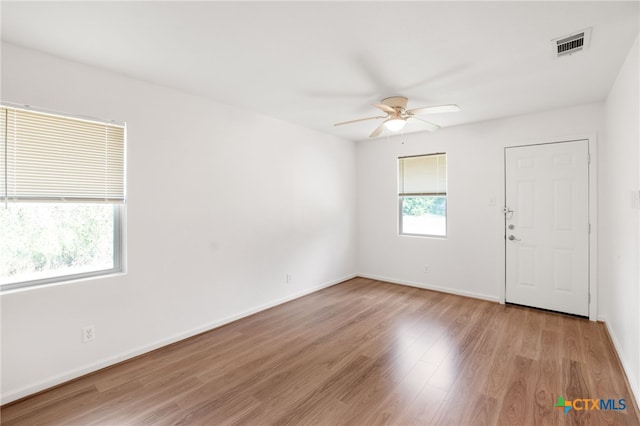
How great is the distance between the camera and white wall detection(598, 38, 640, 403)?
2.22 meters

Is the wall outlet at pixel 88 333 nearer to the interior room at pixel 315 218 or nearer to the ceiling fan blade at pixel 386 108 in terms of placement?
the interior room at pixel 315 218

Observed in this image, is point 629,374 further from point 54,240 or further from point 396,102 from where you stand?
point 54,240

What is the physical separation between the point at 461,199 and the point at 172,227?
3.88 meters

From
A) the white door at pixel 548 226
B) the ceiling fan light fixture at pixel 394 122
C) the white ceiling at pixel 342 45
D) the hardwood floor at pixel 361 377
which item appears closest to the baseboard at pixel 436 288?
the white door at pixel 548 226

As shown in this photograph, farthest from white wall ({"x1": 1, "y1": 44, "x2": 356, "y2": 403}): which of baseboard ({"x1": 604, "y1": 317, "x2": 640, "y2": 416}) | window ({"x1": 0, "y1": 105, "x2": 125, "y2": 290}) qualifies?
baseboard ({"x1": 604, "y1": 317, "x2": 640, "y2": 416})

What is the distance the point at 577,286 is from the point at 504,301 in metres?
0.83

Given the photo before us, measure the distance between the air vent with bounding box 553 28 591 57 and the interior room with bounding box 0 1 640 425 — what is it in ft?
0.06

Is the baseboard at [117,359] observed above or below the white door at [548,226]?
below

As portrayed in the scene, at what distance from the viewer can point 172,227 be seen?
3.11 m

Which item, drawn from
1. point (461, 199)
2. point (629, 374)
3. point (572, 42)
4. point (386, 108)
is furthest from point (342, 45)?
point (629, 374)

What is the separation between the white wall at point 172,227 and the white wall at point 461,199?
1.25 metres

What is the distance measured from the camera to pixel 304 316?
3.82 meters

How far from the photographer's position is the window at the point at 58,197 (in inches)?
89.0

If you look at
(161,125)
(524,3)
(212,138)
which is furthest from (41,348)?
(524,3)
